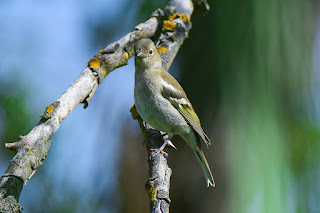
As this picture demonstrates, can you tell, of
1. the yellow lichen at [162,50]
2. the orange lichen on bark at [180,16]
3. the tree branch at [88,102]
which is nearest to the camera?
the tree branch at [88,102]

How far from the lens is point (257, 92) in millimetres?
2982

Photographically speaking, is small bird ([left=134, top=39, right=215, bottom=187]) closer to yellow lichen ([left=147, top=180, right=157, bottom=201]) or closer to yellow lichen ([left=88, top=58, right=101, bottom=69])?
yellow lichen ([left=88, top=58, right=101, bottom=69])

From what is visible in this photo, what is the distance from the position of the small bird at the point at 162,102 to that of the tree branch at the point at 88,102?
0.13 meters

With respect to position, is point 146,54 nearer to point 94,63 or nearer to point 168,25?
point 168,25

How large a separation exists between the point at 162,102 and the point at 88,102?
95 centimetres

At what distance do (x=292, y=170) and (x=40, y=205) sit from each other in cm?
288

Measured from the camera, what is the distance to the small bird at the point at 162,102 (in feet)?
11.0

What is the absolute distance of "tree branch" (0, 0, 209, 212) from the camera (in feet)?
6.40

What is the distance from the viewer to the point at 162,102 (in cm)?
348

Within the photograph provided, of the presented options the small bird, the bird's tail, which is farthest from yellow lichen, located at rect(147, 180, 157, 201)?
the bird's tail

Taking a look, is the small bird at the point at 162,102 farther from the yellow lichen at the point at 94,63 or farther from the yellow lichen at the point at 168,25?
the yellow lichen at the point at 94,63

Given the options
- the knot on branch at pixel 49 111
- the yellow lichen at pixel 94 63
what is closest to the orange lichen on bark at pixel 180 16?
the yellow lichen at pixel 94 63

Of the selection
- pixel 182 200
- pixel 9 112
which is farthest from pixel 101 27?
pixel 182 200

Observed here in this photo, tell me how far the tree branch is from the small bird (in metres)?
0.13
